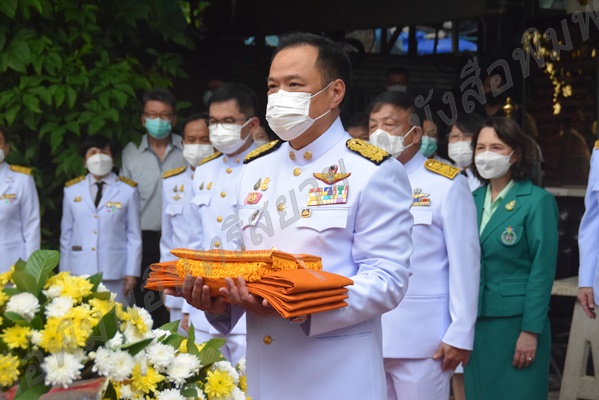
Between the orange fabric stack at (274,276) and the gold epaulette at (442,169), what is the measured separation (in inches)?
70.4

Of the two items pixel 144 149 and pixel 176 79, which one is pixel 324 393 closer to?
pixel 144 149

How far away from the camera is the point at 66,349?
6.88 feet

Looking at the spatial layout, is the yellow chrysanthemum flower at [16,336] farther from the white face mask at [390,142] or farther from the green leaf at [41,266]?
the white face mask at [390,142]

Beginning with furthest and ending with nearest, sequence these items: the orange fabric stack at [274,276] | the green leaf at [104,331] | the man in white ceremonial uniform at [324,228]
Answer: the man in white ceremonial uniform at [324,228], the orange fabric stack at [274,276], the green leaf at [104,331]

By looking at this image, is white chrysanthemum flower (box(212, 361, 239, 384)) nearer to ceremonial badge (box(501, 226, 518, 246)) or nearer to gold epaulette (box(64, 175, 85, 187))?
ceremonial badge (box(501, 226, 518, 246))

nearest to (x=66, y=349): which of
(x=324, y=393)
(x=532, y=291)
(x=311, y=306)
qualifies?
(x=311, y=306)

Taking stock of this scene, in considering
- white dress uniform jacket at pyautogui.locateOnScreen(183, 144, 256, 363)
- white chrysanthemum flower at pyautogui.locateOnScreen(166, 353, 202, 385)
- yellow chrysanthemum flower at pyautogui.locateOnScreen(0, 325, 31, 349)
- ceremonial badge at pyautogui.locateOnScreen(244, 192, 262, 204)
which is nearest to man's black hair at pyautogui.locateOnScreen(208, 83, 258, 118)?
white dress uniform jacket at pyautogui.locateOnScreen(183, 144, 256, 363)

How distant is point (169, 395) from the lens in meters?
2.28

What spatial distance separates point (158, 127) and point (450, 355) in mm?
3718

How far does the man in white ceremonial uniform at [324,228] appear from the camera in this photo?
2941mm

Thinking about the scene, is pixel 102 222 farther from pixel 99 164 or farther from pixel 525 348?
pixel 525 348

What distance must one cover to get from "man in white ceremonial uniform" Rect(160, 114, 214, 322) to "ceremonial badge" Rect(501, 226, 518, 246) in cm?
242

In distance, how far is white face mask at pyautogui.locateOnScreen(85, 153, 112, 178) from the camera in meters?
7.15

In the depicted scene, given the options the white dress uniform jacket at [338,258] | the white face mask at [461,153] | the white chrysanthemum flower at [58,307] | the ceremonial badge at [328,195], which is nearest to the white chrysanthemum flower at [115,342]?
the white chrysanthemum flower at [58,307]
